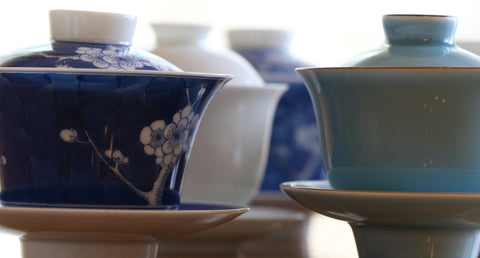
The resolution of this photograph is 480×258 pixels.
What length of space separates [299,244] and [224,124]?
14 cm

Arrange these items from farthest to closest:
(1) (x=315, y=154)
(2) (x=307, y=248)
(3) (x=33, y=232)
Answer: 1. (1) (x=315, y=154)
2. (2) (x=307, y=248)
3. (3) (x=33, y=232)

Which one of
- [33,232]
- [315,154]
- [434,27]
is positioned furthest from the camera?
[315,154]

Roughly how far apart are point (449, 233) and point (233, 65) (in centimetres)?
42

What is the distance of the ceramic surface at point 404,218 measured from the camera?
575 mm

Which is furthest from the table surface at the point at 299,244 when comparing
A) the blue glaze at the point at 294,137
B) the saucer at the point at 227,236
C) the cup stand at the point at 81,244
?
the cup stand at the point at 81,244

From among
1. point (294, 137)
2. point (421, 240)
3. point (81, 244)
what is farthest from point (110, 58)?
point (294, 137)

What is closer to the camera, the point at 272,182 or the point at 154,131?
the point at 154,131

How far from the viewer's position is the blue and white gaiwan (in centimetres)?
57

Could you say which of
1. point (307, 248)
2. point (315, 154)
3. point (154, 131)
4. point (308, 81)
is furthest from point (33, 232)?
point (315, 154)

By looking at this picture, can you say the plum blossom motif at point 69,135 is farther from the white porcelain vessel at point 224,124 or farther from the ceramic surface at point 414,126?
the white porcelain vessel at point 224,124

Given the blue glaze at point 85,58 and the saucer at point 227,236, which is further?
the saucer at point 227,236

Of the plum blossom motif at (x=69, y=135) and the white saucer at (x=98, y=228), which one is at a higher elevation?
the plum blossom motif at (x=69, y=135)

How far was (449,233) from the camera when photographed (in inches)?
24.7

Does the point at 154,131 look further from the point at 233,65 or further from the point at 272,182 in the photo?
the point at 272,182
